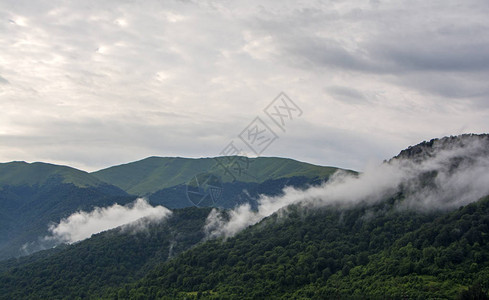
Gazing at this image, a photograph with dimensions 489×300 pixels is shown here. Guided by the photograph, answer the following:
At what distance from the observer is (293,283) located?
548 feet

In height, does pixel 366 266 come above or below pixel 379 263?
below

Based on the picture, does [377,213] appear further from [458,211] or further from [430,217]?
[458,211]

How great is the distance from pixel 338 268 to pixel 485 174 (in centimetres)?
7162

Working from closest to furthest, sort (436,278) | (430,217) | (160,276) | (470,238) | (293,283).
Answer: (436,278)
(470,238)
(293,283)
(430,217)
(160,276)

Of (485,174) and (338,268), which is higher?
(485,174)

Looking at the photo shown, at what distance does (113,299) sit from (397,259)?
11302 centimetres

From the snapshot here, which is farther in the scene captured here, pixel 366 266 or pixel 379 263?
pixel 366 266

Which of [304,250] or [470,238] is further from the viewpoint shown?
[304,250]

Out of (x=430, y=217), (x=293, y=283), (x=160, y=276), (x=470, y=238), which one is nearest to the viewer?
(x=470, y=238)

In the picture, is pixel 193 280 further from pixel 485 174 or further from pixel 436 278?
pixel 485 174

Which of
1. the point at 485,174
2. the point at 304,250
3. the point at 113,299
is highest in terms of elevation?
the point at 485,174

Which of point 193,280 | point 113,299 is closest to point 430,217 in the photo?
point 193,280

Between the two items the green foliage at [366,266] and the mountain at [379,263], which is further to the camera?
the mountain at [379,263]

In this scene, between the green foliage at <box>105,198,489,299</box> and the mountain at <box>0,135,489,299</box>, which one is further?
the mountain at <box>0,135,489,299</box>
